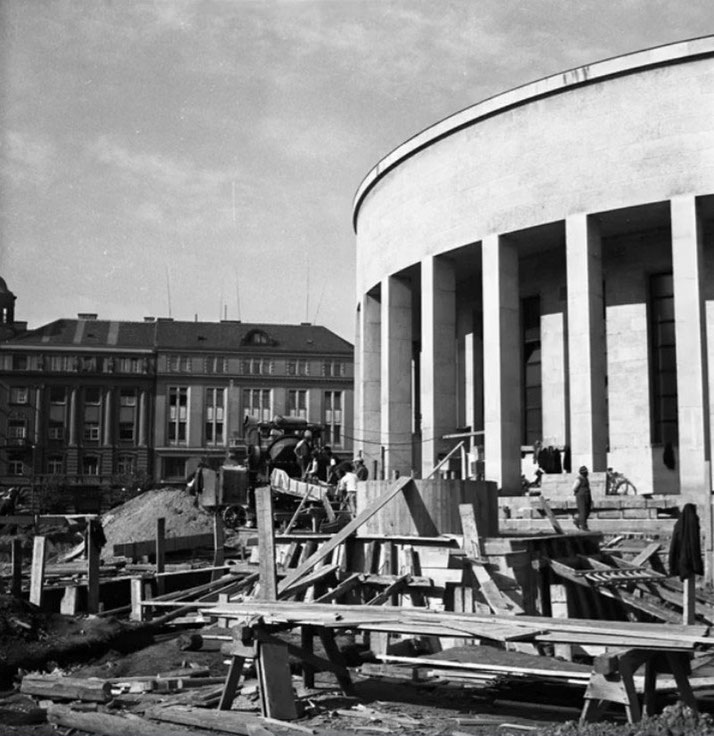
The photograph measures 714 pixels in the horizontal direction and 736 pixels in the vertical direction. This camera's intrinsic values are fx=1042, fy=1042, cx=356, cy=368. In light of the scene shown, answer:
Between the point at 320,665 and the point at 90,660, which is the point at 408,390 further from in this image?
the point at 320,665

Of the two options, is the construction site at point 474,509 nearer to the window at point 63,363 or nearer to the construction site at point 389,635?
the construction site at point 389,635

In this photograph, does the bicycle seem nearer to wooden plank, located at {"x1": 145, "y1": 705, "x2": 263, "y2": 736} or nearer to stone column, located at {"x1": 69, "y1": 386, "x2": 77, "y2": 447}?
wooden plank, located at {"x1": 145, "y1": 705, "x2": 263, "y2": 736}

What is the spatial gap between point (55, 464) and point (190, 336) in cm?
1770

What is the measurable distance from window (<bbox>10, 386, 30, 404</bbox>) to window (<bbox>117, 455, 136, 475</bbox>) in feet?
33.7

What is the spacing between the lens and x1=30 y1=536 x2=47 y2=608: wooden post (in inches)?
823

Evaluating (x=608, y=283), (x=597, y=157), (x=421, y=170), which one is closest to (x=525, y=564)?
(x=597, y=157)

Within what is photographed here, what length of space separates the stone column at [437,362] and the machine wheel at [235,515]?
6655 millimetres

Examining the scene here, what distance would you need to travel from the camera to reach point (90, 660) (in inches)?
692

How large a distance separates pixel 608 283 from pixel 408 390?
919 centimetres

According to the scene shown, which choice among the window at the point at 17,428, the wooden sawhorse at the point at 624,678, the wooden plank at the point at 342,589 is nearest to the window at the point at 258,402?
the window at the point at 17,428

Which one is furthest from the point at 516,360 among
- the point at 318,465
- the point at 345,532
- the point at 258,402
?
the point at 258,402

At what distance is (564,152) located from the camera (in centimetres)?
3120

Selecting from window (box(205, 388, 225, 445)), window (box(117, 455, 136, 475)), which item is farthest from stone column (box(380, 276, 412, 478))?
window (box(117, 455, 136, 475))

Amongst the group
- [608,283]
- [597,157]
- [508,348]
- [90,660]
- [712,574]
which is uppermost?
[597,157]
